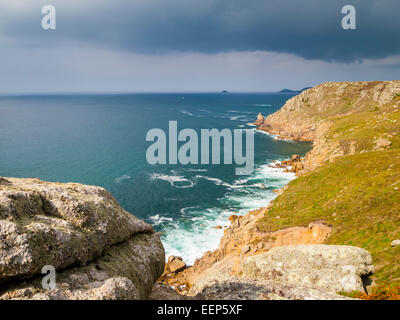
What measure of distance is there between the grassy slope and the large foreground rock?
2314 millimetres

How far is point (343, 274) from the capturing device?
17.0m

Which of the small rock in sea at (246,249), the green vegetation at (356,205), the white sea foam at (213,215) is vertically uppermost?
the green vegetation at (356,205)

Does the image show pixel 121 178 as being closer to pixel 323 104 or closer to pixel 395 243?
pixel 395 243

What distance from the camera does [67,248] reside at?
1132 cm

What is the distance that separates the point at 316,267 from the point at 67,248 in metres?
16.7

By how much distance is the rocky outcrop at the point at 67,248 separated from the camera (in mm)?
9570

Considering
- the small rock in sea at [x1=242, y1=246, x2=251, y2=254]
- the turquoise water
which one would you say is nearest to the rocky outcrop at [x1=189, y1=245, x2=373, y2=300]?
the small rock in sea at [x1=242, y1=246, x2=251, y2=254]

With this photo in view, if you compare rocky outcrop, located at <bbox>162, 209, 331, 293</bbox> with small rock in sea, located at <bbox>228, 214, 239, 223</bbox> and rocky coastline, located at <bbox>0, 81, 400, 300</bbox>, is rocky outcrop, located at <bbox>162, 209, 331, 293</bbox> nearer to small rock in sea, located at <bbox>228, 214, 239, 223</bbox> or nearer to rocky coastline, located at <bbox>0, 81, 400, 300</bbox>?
rocky coastline, located at <bbox>0, 81, 400, 300</bbox>

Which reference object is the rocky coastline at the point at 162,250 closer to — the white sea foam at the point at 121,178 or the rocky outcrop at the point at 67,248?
the rocky outcrop at the point at 67,248

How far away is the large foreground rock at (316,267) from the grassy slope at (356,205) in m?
2.31

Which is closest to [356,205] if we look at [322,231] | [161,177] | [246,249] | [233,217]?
[322,231]

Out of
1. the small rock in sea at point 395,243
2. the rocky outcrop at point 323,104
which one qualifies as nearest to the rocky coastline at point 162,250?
the small rock in sea at point 395,243

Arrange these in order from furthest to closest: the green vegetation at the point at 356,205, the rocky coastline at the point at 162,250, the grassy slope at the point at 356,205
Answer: the green vegetation at the point at 356,205 → the grassy slope at the point at 356,205 → the rocky coastline at the point at 162,250
